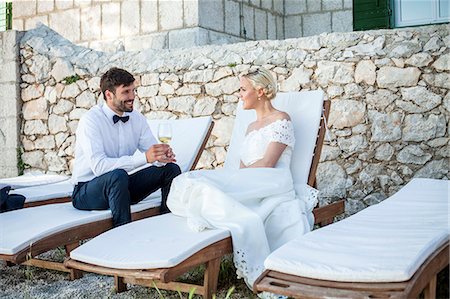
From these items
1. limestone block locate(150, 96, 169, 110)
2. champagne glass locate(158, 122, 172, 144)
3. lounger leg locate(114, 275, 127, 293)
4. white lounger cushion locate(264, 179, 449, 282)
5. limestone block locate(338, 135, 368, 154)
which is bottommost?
lounger leg locate(114, 275, 127, 293)

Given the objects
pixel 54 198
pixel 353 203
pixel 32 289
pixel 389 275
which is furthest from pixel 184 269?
pixel 353 203

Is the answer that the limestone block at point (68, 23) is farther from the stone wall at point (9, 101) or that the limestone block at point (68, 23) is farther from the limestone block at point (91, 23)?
the stone wall at point (9, 101)

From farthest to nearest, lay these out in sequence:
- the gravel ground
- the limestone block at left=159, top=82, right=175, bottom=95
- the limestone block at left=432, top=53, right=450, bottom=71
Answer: the limestone block at left=159, top=82, right=175, bottom=95
the limestone block at left=432, top=53, right=450, bottom=71
the gravel ground

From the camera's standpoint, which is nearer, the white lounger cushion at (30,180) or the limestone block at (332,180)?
the white lounger cushion at (30,180)

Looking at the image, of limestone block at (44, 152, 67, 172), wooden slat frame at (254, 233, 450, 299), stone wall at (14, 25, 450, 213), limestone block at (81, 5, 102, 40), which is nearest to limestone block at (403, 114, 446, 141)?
stone wall at (14, 25, 450, 213)

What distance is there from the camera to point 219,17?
7457 millimetres

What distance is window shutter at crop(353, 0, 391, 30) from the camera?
731 centimetres

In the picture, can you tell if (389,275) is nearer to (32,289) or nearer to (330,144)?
(32,289)

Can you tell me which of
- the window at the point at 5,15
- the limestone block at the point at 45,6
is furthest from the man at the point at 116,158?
the window at the point at 5,15

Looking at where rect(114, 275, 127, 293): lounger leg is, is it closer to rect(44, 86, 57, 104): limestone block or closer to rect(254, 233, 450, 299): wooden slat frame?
rect(254, 233, 450, 299): wooden slat frame

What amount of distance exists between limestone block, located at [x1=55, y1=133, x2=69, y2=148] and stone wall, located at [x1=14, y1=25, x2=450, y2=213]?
0.38 m

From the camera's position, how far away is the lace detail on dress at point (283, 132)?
386 cm

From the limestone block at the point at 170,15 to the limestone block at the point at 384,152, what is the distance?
3.12 meters

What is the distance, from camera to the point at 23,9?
8531 mm
